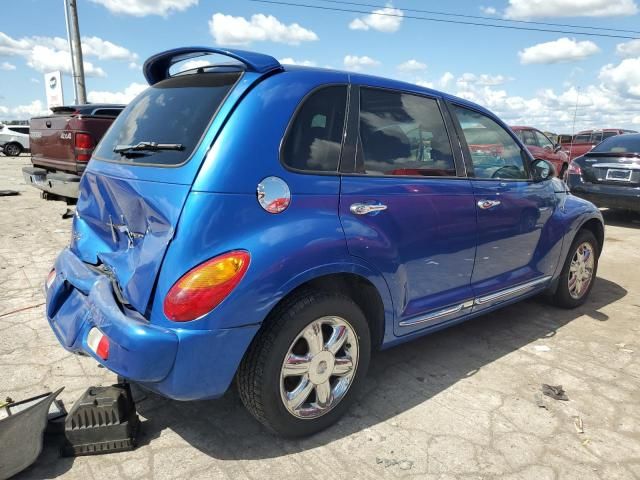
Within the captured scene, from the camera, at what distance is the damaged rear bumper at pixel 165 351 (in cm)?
202

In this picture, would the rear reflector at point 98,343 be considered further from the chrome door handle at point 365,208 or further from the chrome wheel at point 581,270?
the chrome wheel at point 581,270

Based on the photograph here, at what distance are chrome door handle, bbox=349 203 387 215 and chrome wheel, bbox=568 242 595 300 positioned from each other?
8.48 ft

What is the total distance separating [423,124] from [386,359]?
159cm

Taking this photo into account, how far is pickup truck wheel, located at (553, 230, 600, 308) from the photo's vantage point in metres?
4.33

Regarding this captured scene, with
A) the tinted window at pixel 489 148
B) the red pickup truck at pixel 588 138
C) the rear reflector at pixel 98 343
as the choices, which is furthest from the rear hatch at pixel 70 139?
the red pickup truck at pixel 588 138

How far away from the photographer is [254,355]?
2.24 metres

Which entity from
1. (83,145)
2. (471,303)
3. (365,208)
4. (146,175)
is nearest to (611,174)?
(471,303)

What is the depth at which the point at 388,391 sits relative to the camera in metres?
3.00

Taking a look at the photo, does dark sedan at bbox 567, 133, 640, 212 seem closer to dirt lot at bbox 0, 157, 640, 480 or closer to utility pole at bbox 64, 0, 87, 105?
dirt lot at bbox 0, 157, 640, 480

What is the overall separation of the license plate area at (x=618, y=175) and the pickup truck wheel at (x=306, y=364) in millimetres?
7481

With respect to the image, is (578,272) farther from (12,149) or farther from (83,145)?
(12,149)

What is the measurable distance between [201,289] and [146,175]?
68 cm

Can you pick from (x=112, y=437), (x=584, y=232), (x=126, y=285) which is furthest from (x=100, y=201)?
(x=584, y=232)

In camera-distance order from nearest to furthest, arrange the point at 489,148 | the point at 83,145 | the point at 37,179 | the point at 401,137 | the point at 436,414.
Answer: the point at 436,414 < the point at 401,137 < the point at 489,148 < the point at 83,145 < the point at 37,179
